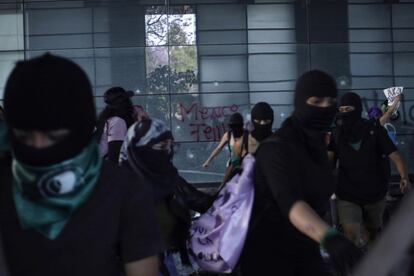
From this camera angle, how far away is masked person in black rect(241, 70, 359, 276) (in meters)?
3.70

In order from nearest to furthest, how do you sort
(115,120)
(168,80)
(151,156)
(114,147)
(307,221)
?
1. (307,221)
2. (151,156)
3. (114,147)
4. (115,120)
5. (168,80)

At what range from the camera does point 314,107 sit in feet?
13.5

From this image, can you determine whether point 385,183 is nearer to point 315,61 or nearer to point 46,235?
point 46,235

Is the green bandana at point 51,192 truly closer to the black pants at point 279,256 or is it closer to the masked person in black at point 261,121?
the black pants at point 279,256

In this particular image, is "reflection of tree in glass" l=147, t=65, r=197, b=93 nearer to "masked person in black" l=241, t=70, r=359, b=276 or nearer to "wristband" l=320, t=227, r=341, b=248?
"masked person in black" l=241, t=70, r=359, b=276

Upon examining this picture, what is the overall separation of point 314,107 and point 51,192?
6.58 ft

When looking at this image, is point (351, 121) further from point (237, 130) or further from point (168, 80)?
point (168, 80)

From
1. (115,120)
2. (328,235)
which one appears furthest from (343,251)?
(115,120)

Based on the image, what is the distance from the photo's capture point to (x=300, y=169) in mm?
3783

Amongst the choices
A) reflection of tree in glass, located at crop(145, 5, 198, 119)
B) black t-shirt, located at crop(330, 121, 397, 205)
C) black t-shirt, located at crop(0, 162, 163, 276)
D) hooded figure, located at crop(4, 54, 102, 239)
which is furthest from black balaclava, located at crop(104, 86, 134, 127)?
reflection of tree in glass, located at crop(145, 5, 198, 119)

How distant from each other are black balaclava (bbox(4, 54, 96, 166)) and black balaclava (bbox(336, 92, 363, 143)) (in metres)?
5.03

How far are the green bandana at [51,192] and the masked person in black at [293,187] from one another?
138 centimetres

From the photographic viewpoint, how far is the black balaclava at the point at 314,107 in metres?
4.09

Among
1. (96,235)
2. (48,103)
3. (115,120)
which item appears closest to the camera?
(48,103)
